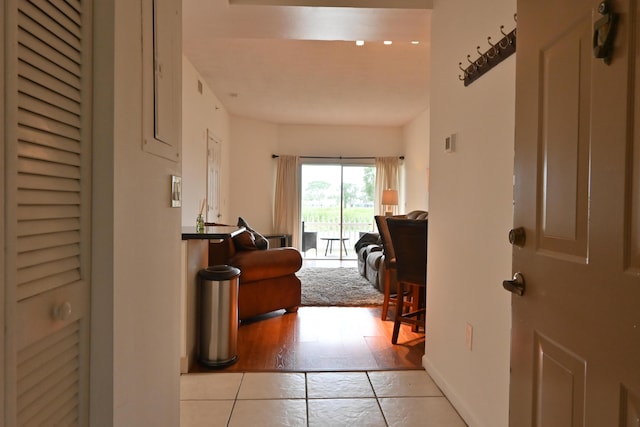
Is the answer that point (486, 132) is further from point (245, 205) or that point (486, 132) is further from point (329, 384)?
point (245, 205)

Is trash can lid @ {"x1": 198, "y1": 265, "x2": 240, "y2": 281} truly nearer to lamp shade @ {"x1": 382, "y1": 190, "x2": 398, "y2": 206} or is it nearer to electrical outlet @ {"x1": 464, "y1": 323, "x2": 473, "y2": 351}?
electrical outlet @ {"x1": 464, "y1": 323, "x2": 473, "y2": 351}

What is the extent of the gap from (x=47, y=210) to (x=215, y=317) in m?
1.89

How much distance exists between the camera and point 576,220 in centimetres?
87

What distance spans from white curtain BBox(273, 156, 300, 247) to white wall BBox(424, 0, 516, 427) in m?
5.08

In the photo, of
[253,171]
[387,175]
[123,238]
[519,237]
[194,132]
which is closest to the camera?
[123,238]

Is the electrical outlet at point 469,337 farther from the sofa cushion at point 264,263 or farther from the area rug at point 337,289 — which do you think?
the area rug at point 337,289

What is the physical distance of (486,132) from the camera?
5.77 ft

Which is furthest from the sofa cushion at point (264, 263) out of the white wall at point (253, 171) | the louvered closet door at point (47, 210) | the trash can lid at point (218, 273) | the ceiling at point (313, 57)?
the white wall at point (253, 171)

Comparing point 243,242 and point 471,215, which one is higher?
point 471,215

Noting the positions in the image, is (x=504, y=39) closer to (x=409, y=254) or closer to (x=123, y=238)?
(x=123, y=238)

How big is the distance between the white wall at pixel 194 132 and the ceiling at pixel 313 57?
0.19 meters

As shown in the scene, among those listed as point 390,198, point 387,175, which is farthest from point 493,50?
point 387,175

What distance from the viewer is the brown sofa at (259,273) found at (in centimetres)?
338

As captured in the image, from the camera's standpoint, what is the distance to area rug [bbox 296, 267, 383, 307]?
4.29 m
